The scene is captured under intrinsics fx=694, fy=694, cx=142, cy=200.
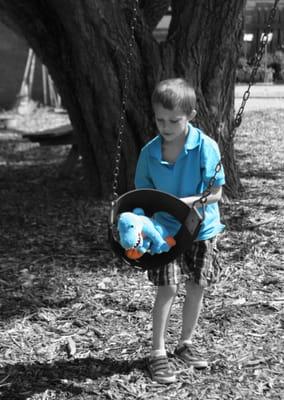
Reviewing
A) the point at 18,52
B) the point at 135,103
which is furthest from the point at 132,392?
the point at 18,52

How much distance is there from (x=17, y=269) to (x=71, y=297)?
2.16 feet

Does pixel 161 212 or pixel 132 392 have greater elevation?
pixel 161 212

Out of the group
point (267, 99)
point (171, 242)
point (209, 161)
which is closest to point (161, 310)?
point (171, 242)

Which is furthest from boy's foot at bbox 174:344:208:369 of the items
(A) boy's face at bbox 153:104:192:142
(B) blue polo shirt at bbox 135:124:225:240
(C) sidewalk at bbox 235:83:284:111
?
(C) sidewalk at bbox 235:83:284:111

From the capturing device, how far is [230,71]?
5.97 m

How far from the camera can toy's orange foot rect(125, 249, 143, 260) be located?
2750 millimetres

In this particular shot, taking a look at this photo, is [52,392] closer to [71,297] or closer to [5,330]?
[5,330]

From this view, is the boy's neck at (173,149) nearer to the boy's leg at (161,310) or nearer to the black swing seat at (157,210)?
the black swing seat at (157,210)

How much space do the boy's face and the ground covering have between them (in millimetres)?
1124

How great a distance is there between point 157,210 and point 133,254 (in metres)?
0.21

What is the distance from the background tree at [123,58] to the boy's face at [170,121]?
260 cm

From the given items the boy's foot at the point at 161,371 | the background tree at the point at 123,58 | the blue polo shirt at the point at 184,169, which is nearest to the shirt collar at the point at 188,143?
the blue polo shirt at the point at 184,169

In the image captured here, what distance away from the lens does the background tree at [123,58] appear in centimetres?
529

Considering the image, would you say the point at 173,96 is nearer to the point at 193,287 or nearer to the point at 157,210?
the point at 157,210
